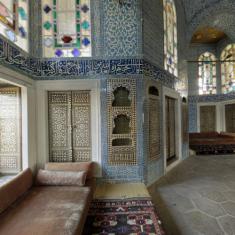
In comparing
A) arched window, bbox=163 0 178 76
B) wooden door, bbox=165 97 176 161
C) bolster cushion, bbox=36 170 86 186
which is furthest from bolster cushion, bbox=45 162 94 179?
arched window, bbox=163 0 178 76

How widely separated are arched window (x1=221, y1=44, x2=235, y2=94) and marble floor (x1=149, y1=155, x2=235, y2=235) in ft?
18.2

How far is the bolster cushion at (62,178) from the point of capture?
116 inches

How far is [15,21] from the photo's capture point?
3.08 m

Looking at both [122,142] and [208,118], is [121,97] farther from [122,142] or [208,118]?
[208,118]

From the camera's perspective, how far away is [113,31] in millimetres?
3596

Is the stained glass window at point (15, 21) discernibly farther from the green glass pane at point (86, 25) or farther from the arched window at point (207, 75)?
→ the arched window at point (207, 75)

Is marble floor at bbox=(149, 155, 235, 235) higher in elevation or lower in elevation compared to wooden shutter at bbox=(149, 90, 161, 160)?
lower

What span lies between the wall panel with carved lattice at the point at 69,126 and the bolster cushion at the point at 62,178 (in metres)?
0.61

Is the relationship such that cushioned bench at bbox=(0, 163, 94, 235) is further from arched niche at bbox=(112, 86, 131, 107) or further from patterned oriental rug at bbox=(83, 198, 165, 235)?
arched niche at bbox=(112, 86, 131, 107)

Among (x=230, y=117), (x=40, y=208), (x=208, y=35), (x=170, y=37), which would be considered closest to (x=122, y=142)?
(x=40, y=208)

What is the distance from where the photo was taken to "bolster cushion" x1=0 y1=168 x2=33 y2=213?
2.25 m

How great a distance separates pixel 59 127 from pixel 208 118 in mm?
8060

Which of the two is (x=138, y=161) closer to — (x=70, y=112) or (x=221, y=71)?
(x=70, y=112)

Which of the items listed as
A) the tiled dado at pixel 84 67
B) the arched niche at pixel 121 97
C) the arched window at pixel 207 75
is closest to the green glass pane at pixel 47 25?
Result: the tiled dado at pixel 84 67
